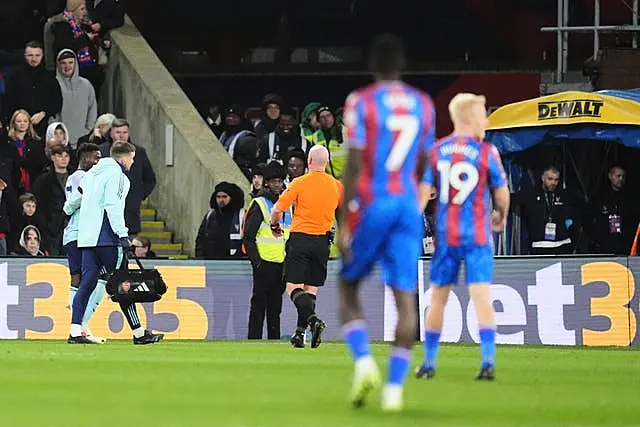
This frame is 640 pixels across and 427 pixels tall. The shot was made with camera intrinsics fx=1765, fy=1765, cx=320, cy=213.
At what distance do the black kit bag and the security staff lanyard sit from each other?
22.2 ft

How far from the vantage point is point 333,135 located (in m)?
26.7

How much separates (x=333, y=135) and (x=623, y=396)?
14.6 m

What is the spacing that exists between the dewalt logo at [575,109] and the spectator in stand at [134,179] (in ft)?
18.1

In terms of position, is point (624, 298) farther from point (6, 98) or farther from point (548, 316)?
point (6, 98)

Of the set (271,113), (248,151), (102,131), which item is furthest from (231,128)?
(102,131)

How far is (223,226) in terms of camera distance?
949 inches

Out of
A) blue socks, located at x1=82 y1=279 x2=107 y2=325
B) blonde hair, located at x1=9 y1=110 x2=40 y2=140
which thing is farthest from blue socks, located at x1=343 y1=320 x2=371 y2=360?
blonde hair, located at x1=9 y1=110 x2=40 y2=140

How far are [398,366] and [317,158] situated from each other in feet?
28.6

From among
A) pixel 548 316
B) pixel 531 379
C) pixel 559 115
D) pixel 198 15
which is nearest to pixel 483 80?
pixel 198 15

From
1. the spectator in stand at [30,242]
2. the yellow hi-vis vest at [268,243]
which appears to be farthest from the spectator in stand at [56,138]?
the yellow hi-vis vest at [268,243]

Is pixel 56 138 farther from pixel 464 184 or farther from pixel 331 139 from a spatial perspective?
pixel 464 184

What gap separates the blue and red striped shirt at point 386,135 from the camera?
10758 mm

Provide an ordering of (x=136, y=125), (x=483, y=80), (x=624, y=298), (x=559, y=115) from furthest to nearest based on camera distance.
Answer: (x=483, y=80) → (x=136, y=125) → (x=559, y=115) → (x=624, y=298)

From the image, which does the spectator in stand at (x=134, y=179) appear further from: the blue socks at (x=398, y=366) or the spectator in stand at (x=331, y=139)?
the blue socks at (x=398, y=366)
